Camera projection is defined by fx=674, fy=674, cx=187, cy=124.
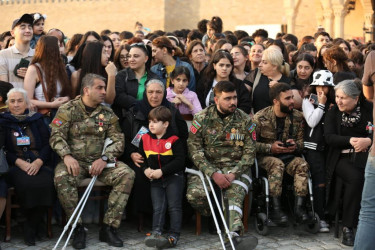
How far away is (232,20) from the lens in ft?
117

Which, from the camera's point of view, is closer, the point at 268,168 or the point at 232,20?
the point at 268,168

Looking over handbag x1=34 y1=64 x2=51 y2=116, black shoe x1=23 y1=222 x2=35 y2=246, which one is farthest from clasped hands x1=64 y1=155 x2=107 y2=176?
handbag x1=34 y1=64 x2=51 y2=116

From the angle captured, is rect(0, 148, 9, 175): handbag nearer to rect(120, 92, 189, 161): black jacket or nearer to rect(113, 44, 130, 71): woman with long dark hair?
rect(120, 92, 189, 161): black jacket

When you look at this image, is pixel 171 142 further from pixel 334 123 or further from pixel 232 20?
pixel 232 20

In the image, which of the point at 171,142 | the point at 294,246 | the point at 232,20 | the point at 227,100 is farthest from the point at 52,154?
the point at 232,20

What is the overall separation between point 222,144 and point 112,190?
1.20m

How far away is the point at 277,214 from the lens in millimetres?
6879

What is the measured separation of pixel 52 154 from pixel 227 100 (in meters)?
1.89

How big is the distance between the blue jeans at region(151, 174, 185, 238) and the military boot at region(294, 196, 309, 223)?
47.5 inches

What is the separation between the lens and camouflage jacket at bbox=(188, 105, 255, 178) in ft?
22.5

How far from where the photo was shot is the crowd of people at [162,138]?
6.60 metres

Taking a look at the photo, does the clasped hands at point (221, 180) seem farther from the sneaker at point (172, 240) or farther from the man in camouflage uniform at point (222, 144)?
the sneaker at point (172, 240)

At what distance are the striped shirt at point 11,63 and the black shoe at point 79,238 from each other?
6.42ft

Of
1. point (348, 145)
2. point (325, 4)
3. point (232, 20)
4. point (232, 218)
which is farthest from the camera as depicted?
point (232, 20)
